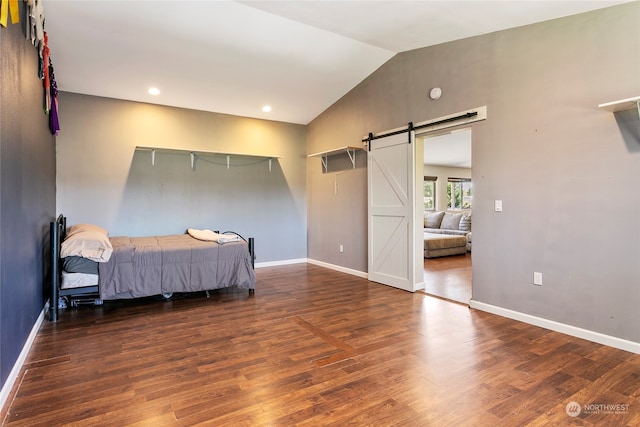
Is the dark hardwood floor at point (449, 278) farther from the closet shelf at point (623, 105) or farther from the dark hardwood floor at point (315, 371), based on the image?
the closet shelf at point (623, 105)

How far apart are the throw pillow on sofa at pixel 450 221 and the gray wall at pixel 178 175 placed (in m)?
3.89

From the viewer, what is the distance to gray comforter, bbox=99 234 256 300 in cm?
369

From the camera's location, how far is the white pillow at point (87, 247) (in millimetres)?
3410

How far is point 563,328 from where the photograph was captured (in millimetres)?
3041

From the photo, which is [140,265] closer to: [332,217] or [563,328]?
[332,217]

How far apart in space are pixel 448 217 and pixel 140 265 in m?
7.14

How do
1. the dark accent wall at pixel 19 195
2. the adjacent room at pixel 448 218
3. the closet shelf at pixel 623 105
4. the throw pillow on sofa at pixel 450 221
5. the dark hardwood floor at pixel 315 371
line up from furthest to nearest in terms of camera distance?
the throw pillow on sofa at pixel 450 221 → the adjacent room at pixel 448 218 → the closet shelf at pixel 623 105 → the dark accent wall at pixel 19 195 → the dark hardwood floor at pixel 315 371

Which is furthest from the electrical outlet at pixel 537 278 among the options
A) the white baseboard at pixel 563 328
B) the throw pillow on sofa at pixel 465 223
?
the throw pillow on sofa at pixel 465 223

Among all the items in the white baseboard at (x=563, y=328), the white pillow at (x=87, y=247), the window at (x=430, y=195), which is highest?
the window at (x=430, y=195)

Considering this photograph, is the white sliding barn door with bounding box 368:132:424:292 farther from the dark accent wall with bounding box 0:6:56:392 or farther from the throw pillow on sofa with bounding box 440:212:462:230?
the throw pillow on sofa with bounding box 440:212:462:230

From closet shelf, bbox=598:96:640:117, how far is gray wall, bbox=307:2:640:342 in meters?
0.09

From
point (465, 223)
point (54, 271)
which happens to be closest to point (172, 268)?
point (54, 271)

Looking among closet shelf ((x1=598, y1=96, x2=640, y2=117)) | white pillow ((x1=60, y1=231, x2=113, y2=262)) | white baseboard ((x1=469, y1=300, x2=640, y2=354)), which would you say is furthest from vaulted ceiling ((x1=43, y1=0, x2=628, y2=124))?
white baseboard ((x1=469, y1=300, x2=640, y2=354))

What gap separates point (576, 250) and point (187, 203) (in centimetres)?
528
